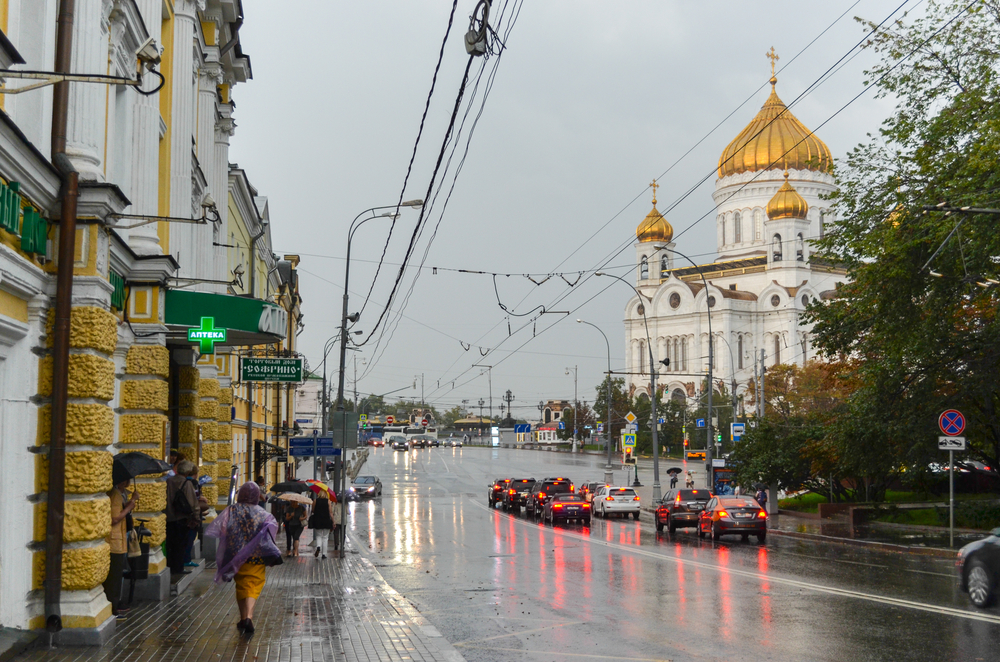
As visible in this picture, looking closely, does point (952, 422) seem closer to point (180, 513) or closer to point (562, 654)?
point (562, 654)

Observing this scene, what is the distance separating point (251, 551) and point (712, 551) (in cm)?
1424

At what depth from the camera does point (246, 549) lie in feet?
35.4

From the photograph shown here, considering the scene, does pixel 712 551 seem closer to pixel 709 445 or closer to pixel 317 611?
pixel 317 611

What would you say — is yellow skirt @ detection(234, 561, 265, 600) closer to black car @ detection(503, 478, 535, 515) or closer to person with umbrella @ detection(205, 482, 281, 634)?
person with umbrella @ detection(205, 482, 281, 634)

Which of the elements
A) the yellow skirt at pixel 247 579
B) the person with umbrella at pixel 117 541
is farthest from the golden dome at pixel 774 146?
the yellow skirt at pixel 247 579

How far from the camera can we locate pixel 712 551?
22.8 metres

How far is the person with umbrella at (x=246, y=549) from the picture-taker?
1080 centimetres

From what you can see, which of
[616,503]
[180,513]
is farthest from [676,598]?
[616,503]

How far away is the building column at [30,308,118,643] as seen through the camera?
983 centimetres

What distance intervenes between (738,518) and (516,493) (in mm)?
18711

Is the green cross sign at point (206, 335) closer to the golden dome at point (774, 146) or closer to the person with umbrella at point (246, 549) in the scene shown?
the person with umbrella at point (246, 549)

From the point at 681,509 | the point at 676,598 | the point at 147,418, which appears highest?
the point at 147,418

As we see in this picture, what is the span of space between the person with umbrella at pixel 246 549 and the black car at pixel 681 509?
66.8 feet

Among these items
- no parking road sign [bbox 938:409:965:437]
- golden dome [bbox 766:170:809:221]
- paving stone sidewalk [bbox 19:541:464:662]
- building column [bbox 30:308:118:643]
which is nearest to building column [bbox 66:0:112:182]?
building column [bbox 30:308:118:643]
